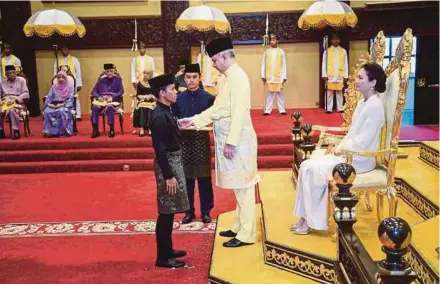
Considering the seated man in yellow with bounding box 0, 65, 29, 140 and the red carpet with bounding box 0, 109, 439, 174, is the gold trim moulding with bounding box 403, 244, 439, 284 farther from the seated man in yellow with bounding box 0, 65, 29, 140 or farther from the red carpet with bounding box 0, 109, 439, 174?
the seated man in yellow with bounding box 0, 65, 29, 140

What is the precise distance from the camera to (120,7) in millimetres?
11281

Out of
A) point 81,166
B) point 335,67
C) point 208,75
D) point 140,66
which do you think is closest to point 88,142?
point 81,166

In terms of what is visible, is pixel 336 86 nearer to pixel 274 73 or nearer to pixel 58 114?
pixel 274 73

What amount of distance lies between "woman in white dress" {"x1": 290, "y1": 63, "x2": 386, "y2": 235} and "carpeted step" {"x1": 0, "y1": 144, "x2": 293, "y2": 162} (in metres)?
4.14

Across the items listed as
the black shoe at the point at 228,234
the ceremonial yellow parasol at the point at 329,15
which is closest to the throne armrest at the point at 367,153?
the black shoe at the point at 228,234

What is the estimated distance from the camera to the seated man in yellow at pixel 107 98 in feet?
27.9

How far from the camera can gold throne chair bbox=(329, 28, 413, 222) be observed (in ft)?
11.9

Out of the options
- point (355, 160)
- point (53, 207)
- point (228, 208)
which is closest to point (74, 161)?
point (53, 207)

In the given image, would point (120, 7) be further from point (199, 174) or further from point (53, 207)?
point (199, 174)

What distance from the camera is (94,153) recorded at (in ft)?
26.3

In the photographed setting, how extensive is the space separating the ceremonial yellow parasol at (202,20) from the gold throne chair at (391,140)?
571 cm

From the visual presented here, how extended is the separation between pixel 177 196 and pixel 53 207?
252 centimetres

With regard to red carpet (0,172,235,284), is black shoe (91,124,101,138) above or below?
above

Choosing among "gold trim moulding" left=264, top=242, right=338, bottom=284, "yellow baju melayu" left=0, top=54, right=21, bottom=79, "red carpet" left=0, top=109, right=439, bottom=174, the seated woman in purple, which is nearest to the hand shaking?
"gold trim moulding" left=264, top=242, right=338, bottom=284
